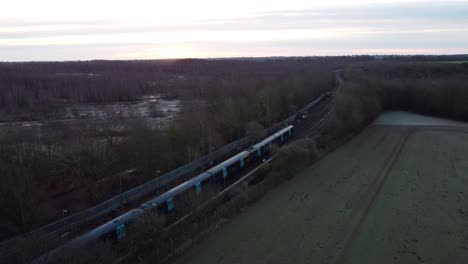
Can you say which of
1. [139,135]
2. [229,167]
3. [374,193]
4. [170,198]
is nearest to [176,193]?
[170,198]

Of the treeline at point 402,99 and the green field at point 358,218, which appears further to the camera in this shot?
the treeline at point 402,99

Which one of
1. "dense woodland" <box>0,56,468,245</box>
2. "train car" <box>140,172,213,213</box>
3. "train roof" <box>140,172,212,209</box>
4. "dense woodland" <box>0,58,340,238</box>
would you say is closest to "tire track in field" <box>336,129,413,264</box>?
"dense woodland" <box>0,56,468,245</box>

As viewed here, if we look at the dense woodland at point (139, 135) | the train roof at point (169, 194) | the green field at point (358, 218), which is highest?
the dense woodland at point (139, 135)

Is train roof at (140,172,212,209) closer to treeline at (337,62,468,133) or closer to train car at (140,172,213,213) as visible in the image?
train car at (140,172,213,213)

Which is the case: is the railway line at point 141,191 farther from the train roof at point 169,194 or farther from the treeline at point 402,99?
the treeline at point 402,99

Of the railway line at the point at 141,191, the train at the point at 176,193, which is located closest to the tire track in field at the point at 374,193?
the train at the point at 176,193

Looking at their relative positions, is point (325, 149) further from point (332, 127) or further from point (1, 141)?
point (1, 141)

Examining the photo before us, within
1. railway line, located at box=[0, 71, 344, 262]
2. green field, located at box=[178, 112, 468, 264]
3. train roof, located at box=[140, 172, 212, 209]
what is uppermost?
train roof, located at box=[140, 172, 212, 209]
